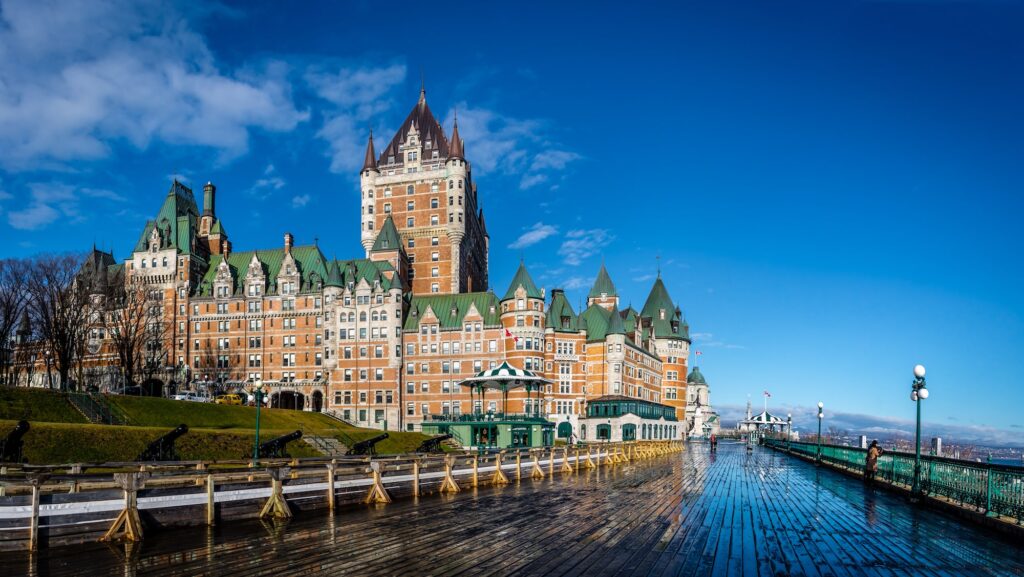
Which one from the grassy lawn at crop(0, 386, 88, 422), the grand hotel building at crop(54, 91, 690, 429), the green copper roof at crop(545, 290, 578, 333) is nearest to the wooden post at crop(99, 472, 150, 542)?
the grassy lawn at crop(0, 386, 88, 422)

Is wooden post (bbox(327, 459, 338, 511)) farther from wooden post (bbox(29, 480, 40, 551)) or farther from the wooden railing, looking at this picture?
wooden post (bbox(29, 480, 40, 551))

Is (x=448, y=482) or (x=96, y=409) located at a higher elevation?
(x=448, y=482)

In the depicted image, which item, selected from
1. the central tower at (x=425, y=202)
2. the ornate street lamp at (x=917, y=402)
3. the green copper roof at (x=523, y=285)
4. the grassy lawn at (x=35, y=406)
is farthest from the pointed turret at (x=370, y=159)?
the ornate street lamp at (x=917, y=402)

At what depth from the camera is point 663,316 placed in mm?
120625

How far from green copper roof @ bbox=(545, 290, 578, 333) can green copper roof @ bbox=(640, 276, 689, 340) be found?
2758cm

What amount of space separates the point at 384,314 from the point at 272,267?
21.8 m

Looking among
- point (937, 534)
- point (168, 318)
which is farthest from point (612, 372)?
point (937, 534)

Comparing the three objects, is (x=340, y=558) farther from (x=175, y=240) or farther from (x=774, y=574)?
(x=175, y=240)

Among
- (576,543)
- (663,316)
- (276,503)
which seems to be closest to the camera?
(576,543)

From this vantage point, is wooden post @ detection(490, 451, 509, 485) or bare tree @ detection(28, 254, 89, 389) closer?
wooden post @ detection(490, 451, 509, 485)

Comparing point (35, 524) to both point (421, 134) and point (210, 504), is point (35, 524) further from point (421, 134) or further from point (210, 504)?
point (421, 134)

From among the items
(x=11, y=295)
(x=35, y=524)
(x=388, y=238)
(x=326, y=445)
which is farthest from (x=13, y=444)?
(x=388, y=238)

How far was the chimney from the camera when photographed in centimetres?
10980

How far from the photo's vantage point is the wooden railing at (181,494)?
1346cm
